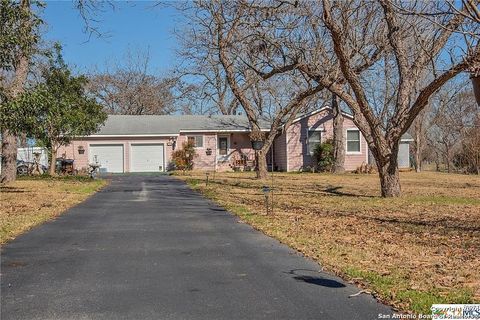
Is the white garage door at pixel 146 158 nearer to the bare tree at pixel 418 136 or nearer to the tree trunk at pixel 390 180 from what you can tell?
the bare tree at pixel 418 136

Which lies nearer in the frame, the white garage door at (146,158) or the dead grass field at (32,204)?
the dead grass field at (32,204)

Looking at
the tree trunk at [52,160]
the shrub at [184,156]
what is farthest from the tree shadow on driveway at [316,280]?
the shrub at [184,156]

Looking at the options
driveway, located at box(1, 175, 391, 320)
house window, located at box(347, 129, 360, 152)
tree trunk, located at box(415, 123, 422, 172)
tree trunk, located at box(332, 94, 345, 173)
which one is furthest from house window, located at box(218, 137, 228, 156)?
driveway, located at box(1, 175, 391, 320)

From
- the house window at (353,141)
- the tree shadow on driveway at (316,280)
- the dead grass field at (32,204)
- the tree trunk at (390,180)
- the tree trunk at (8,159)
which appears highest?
the house window at (353,141)

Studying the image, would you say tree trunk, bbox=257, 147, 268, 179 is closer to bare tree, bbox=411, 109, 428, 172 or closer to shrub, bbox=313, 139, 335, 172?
shrub, bbox=313, 139, 335, 172

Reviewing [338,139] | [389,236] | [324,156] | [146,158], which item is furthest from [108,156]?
[389,236]

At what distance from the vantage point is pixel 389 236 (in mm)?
9406

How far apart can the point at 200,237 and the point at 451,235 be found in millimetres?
4301

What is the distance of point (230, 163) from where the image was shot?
120 feet

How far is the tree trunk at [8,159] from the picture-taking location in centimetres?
2419

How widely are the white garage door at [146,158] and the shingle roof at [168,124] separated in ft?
3.26

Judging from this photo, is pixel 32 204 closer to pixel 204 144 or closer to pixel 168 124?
pixel 204 144

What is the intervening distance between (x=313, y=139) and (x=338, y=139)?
285 centimetres

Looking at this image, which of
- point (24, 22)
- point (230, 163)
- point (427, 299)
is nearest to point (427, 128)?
point (230, 163)
